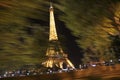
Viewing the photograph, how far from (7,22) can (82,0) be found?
1.52 m

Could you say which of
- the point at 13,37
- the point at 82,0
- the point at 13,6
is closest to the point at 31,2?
the point at 13,6

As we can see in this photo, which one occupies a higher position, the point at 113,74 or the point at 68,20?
the point at 68,20

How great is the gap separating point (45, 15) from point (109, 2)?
1513 mm

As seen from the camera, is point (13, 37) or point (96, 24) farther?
point (96, 24)

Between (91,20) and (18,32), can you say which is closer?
(18,32)

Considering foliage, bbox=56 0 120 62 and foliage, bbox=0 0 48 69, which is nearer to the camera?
foliage, bbox=0 0 48 69

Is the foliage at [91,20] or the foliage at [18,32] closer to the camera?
the foliage at [18,32]

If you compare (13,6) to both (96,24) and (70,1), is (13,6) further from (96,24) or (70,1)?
(96,24)

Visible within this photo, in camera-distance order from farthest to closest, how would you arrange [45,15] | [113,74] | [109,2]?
[113,74] → [109,2] → [45,15]

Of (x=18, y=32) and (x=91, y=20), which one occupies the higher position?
(x=91, y=20)

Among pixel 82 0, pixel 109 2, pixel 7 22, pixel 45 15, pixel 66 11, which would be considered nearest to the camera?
pixel 7 22

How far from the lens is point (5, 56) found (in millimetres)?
2854

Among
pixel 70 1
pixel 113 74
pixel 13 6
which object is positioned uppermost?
pixel 70 1

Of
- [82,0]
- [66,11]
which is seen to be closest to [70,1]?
[66,11]
